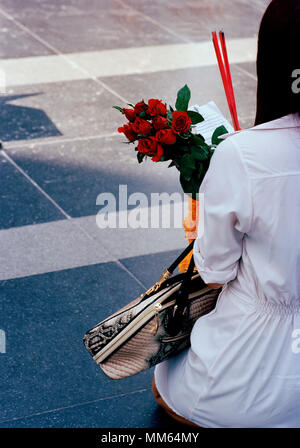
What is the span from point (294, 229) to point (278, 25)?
57cm

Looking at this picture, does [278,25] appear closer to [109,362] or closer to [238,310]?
[238,310]

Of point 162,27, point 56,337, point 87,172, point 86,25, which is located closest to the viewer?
point 56,337

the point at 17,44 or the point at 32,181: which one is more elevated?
the point at 17,44

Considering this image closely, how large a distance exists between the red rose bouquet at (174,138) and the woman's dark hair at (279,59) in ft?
1.02

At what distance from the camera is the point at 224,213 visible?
2008 mm

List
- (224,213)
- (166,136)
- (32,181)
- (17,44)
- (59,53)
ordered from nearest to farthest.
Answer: (224,213), (166,136), (32,181), (59,53), (17,44)

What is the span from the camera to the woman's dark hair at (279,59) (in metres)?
1.86

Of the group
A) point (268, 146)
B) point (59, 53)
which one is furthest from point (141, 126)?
point (59, 53)

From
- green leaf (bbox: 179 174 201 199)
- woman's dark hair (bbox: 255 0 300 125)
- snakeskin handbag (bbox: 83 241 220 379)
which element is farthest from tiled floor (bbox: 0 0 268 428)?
woman's dark hair (bbox: 255 0 300 125)

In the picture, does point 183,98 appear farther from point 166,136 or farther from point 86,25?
point 86,25

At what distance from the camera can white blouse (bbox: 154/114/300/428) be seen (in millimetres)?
1975

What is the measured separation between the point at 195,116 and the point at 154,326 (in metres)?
0.72

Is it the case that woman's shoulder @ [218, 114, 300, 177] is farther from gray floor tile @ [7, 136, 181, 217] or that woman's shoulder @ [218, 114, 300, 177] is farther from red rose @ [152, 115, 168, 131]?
gray floor tile @ [7, 136, 181, 217]

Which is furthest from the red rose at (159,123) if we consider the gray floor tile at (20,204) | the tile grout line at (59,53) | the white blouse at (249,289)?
the tile grout line at (59,53)
